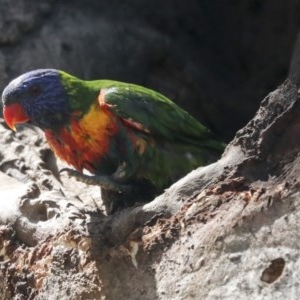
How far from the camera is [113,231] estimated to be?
10.3 feet

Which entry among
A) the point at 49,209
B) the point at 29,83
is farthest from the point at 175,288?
the point at 29,83

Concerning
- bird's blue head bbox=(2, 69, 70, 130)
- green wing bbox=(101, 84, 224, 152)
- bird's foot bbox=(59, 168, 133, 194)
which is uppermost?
green wing bbox=(101, 84, 224, 152)

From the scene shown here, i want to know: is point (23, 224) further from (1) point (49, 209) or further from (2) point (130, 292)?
(2) point (130, 292)

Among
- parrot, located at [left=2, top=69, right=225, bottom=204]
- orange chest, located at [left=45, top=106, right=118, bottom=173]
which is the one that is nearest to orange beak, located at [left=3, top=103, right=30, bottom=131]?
parrot, located at [left=2, top=69, right=225, bottom=204]

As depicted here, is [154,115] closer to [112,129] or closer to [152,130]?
[152,130]

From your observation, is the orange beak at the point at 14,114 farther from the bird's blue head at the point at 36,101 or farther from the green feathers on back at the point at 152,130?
the green feathers on back at the point at 152,130

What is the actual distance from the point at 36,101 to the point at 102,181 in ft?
1.79

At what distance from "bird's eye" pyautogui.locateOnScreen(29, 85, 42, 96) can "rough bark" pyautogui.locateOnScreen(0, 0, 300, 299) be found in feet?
1.54

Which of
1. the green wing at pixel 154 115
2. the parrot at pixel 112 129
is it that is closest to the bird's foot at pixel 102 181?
the parrot at pixel 112 129

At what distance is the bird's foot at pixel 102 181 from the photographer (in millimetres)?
3404

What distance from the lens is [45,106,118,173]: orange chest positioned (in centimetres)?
359

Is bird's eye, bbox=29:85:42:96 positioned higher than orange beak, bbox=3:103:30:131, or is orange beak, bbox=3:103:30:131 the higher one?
bird's eye, bbox=29:85:42:96

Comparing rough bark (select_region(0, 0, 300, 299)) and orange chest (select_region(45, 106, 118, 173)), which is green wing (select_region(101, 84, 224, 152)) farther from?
rough bark (select_region(0, 0, 300, 299))

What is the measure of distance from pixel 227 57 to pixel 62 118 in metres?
1.69
